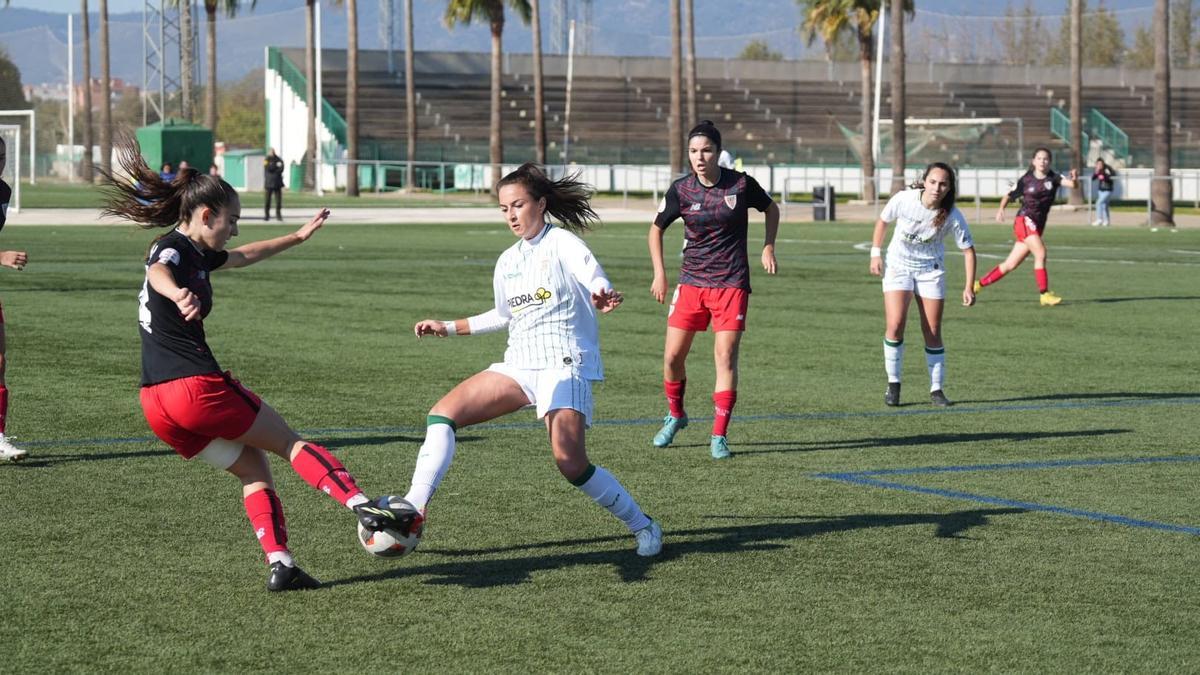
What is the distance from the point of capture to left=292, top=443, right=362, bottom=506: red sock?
263 inches

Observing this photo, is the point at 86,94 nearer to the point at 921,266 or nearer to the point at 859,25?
the point at 859,25

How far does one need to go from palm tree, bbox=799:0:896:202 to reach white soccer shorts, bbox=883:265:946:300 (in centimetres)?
4885

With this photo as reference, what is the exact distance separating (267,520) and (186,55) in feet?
236

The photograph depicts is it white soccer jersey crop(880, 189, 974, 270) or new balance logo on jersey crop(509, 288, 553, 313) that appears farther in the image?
white soccer jersey crop(880, 189, 974, 270)

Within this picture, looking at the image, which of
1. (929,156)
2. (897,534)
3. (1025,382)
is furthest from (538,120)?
(897,534)

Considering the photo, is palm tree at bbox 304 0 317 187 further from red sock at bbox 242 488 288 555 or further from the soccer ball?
the soccer ball

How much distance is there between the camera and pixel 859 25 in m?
64.9

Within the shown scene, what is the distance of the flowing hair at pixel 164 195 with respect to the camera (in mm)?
6641

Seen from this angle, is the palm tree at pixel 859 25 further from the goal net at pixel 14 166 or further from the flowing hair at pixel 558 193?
the flowing hair at pixel 558 193

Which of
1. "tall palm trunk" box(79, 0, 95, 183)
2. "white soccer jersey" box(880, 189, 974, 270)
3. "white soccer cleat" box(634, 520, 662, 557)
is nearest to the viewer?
"white soccer cleat" box(634, 520, 662, 557)

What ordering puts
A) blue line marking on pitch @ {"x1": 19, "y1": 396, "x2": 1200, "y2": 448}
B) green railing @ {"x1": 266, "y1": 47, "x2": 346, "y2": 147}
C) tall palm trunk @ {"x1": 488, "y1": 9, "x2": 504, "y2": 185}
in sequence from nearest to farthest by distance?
blue line marking on pitch @ {"x1": 19, "y1": 396, "x2": 1200, "y2": 448} → tall palm trunk @ {"x1": 488, "y1": 9, "x2": 504, "y2": 185} → green railing @ {"x1": 266, "y1": 47, "x2": 346, "y2": 147}

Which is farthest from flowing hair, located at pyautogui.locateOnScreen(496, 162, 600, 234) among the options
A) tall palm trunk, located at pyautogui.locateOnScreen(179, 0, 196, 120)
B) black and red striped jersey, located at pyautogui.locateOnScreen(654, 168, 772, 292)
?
tall palm trunk, located at pyautogui.locateOnScreen(179, 0, 196, 120)

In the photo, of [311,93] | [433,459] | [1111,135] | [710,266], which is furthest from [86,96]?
[433,459]

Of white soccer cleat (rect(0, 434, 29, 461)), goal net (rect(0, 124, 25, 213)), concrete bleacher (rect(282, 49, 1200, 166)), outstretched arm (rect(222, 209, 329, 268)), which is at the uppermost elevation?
concrete bleacher (rect(282, 49, 1200, 166))
